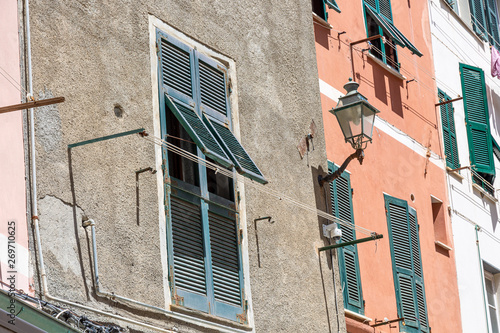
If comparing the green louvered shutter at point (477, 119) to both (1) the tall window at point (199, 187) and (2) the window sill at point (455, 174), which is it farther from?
(1) the tall window at point (199, 187)

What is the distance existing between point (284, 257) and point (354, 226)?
111 inches

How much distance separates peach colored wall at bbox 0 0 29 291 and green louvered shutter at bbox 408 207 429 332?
7249mm

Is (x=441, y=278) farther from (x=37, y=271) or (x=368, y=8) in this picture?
(x=37, y=271)

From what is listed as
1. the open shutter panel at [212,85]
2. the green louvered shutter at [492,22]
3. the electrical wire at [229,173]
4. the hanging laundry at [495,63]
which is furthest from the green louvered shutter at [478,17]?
the open shutter panel at [212,85]

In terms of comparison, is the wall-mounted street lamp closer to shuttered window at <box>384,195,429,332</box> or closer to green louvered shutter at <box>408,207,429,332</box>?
shuttered window at <box>384,195,429,332</box>

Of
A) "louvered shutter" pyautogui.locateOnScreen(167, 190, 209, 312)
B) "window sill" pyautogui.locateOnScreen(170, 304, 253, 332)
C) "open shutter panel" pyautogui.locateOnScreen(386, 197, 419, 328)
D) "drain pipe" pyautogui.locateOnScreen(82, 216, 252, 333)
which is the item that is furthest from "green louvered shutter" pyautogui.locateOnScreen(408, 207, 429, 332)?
"drain pipe" pyautogui.locateOnScreen(82, 216, 252, 333)

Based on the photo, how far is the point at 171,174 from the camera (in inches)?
323

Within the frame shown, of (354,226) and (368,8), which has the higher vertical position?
(368,8)

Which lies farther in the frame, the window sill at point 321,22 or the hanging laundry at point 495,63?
the hanging laundry at point 495,63

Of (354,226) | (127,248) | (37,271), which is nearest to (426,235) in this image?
(354,226)

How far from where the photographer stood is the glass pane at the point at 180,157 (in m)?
8.26

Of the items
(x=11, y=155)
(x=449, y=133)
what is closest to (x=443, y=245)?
(x=449, y=133)

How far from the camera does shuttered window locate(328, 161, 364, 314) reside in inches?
451

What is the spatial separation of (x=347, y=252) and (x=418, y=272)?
1.90 m
